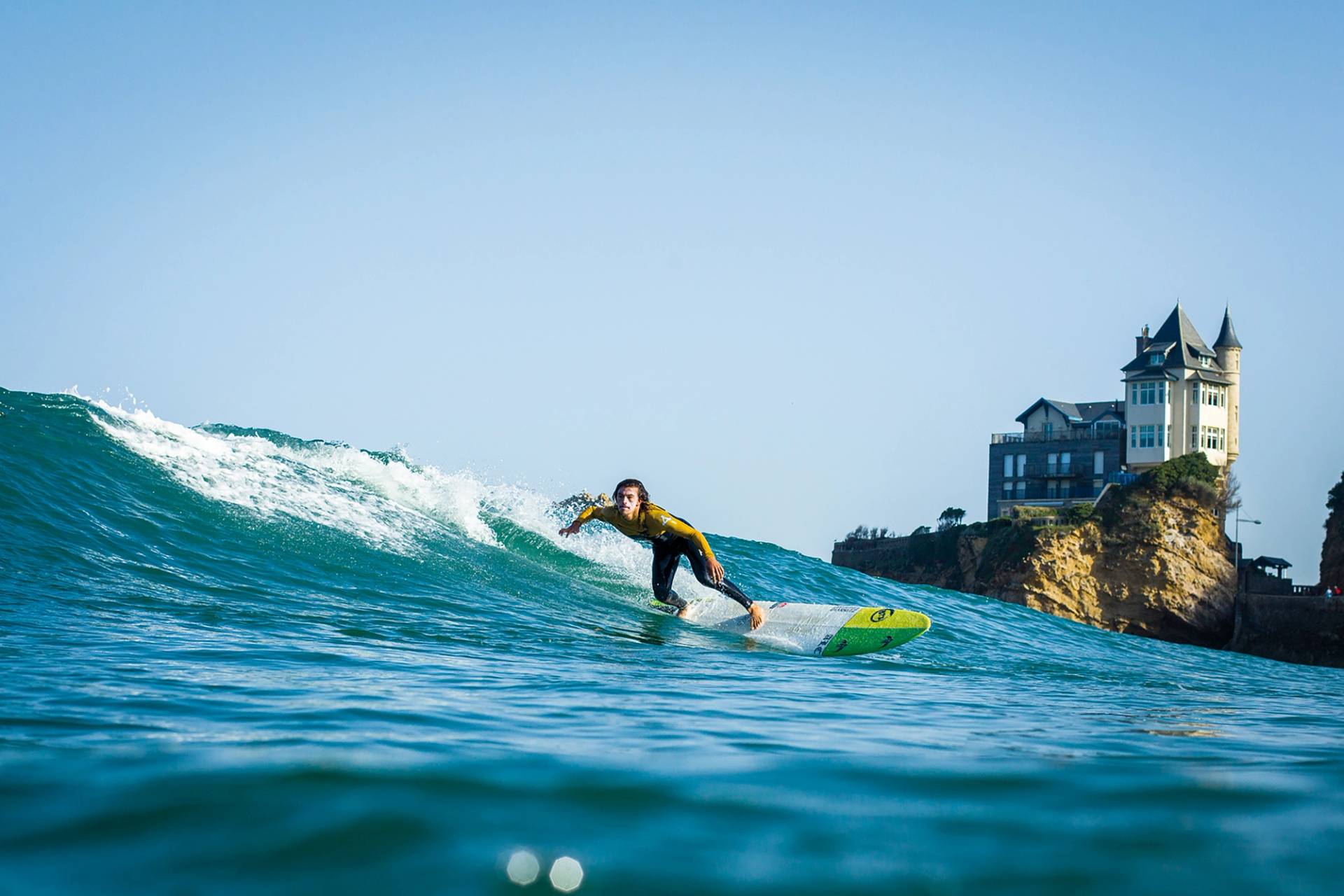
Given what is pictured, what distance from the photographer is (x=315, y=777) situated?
3.22 m

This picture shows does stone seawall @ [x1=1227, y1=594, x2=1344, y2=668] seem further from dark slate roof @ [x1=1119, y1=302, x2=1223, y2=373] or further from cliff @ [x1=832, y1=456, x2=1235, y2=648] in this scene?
dark slate roof @ [x1=1119, y1=302, x2=1223, y2=373]

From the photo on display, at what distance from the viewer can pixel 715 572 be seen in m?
11.2

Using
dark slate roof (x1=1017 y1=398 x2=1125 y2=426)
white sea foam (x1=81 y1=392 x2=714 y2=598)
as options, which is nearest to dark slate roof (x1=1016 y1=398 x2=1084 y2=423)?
dark slate roof (x1=1017 y1=398 x2=1125 y2=426)

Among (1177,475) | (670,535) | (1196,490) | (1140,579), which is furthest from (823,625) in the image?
(1196,490)

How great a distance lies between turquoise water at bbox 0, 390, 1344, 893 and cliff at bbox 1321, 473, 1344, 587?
135ft

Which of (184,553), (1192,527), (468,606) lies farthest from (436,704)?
(1192,527)

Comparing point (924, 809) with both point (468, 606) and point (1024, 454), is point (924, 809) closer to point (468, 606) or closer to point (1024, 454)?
point (468, 606)

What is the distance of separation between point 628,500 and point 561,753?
735 centimetres

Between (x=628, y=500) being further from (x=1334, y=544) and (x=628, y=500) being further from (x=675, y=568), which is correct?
(x=1334, y=544)

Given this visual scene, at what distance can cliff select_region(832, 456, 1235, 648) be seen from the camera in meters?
42.7

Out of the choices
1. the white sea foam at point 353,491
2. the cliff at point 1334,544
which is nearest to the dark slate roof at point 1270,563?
the cliff at point 1334,544

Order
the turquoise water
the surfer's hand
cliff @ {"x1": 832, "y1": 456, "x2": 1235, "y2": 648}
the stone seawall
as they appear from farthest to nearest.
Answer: cliff @ {"x1": 832, "y1": 456, "x2": 1235, "y2": 648} < the stone seawall < the surfer's hand < the turquoise water

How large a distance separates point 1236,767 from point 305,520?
10.5 m

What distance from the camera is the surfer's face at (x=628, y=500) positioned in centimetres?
1107
